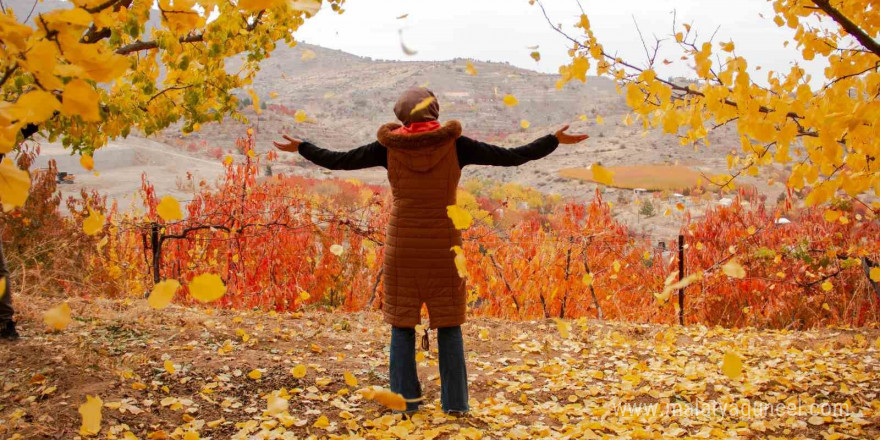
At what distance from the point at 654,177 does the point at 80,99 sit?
21784mm

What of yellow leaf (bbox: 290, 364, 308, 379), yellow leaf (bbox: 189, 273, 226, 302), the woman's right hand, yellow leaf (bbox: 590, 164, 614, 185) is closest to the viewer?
yellow leaf (bbox: 189, 273, 226, 302)

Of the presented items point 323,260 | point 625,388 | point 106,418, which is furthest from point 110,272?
point 625,388

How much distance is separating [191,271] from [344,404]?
5.05m

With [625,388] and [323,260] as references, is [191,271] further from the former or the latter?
[625,388]

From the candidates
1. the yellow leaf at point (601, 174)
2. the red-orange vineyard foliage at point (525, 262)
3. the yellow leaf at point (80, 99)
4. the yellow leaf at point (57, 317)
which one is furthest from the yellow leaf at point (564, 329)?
the yellow leaf at point (80, 99)

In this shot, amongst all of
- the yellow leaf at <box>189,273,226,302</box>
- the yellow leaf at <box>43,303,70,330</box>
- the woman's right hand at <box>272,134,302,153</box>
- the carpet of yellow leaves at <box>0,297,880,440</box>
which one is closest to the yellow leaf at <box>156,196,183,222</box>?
the yellow leaf at <box>189,273,226,302</box>

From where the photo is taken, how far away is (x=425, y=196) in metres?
2.84

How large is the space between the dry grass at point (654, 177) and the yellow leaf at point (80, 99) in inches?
757

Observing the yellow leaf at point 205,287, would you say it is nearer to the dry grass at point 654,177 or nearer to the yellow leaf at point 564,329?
the yellow leaf at point 564,329

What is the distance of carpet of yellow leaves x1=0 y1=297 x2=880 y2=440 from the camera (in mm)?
2854

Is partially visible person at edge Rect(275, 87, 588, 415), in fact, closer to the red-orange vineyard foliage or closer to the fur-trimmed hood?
the fur-trimmed hood

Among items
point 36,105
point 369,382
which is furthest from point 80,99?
point 369,382

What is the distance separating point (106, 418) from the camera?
2715 millimetres

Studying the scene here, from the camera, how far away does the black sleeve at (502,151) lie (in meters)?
2.81
